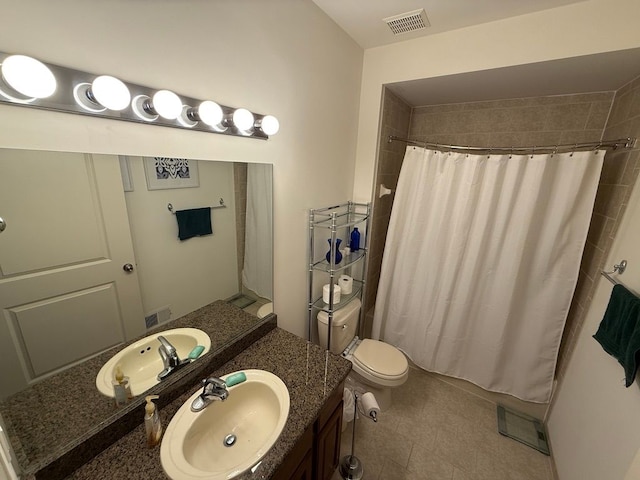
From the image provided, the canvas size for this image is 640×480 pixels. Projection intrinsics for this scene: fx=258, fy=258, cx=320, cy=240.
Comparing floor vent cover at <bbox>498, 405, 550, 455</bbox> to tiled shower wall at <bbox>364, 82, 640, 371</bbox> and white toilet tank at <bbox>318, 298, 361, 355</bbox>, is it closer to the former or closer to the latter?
tiled shower wall at <bbox>364, 82, 640, 371</bbox>

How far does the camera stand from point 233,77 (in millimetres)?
1069

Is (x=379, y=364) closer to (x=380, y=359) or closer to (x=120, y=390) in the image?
(x=380, y=359)

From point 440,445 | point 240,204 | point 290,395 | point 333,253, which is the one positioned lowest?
point 440,445

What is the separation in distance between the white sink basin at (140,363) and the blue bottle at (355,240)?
52.5 inches

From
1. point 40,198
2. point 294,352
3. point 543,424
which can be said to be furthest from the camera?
point 543,424

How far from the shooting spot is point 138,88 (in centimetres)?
79

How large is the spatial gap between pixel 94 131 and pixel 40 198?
23cm

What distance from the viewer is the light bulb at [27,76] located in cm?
54

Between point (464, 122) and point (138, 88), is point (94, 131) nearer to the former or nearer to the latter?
point (138, 88)

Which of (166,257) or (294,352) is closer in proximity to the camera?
(166,257)

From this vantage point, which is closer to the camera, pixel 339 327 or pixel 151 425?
pixel 151 425

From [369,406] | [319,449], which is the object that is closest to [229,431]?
[319,449]

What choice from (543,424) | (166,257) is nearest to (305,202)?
(166,257)

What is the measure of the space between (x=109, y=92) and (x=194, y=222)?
527 mm
